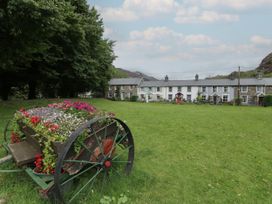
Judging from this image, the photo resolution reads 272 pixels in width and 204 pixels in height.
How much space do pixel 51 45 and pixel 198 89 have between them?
42483 millimetres

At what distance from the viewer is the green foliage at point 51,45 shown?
26.8 feet

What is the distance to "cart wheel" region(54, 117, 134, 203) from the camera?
2660 millimetres

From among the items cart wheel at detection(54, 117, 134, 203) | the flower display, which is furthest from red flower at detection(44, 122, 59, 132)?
cart wheel at detection(54, 117, 134, 203)

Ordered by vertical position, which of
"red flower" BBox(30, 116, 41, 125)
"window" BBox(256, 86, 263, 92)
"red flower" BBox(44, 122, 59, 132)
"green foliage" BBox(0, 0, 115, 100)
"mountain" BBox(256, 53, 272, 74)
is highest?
"mountain" BBox(256, 53, 272, 74)

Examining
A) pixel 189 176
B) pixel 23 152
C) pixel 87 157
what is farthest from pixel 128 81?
pixel 87 157

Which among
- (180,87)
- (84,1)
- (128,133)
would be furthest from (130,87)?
(128,133)

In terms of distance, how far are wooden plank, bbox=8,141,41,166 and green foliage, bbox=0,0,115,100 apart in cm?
558

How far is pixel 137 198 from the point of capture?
320 cm

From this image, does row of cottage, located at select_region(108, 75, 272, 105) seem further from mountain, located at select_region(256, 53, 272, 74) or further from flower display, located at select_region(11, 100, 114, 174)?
mountain, located at select_region(256, 53, 272, 74)

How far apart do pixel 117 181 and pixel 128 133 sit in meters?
0.80

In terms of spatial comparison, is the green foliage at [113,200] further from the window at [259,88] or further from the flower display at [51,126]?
the window at [259,88]

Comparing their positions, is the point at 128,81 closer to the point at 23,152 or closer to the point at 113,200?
the point at 23,152

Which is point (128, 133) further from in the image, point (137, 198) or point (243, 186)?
point (243, 186)

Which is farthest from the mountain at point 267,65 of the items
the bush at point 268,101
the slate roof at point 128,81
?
the bush at point 268,101
